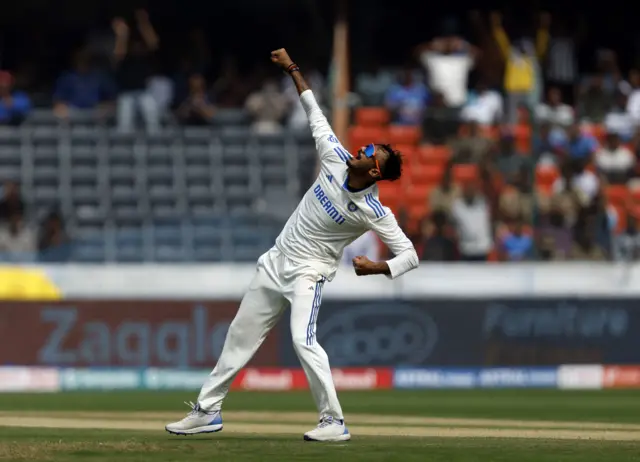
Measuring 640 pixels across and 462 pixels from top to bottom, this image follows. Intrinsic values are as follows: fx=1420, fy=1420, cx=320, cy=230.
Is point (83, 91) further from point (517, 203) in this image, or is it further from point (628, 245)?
point (628, 245)

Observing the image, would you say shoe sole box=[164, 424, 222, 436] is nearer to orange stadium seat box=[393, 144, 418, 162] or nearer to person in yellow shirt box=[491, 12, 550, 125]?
orange stadium seat box=[393, 144, 418, 162]

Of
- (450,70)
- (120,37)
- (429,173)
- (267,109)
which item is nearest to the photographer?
(429,173)

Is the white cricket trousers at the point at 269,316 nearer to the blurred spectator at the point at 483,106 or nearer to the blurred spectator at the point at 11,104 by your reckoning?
the blurred spectator at the point at 483,106

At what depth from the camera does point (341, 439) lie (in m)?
8.12

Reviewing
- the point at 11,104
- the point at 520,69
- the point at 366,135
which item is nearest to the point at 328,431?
the point at 366,135

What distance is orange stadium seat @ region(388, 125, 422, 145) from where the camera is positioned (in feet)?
61.8

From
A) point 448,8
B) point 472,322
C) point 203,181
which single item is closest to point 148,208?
point 203,181

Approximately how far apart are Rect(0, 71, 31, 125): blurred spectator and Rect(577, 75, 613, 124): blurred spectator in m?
7.39

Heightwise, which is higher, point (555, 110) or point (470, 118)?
point (555, 110)

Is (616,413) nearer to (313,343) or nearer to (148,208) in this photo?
(313,343)

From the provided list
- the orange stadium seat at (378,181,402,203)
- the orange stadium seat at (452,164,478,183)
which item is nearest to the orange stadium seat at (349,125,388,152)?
the orange stadium seat at (378,181,402,203)

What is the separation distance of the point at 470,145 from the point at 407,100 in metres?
1.65

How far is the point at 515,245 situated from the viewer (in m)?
16.4

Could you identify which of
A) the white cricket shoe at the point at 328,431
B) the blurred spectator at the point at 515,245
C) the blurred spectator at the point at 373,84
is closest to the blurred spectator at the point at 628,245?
the blurred spectator at the point at 515,245
